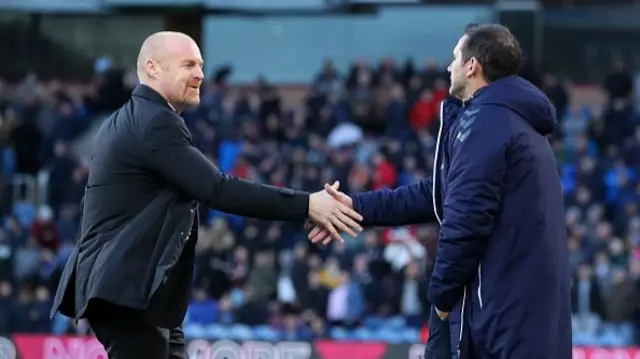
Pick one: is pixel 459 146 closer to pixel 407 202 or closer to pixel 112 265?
pixel 407 202

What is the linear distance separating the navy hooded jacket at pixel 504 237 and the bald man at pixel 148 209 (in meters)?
1.08

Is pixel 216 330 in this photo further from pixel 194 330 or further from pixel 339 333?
pixel 339 333

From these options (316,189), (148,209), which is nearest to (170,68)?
(148,209)

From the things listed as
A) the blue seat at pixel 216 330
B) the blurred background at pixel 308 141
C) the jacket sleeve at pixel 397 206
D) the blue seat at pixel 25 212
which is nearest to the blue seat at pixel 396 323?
the blurred background at pixel 308 141

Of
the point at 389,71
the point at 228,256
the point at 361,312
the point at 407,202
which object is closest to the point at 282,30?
the point at 389,71

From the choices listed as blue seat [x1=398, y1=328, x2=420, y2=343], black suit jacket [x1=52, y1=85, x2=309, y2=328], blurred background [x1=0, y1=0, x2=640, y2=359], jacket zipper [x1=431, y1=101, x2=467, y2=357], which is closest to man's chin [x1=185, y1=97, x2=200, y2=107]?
black suit jacket [x1=52, y1=85, x2=309, y2=328]

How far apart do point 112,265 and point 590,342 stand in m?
9.33

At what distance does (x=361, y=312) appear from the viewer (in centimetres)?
1620

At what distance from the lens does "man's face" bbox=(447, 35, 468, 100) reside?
19.4ft

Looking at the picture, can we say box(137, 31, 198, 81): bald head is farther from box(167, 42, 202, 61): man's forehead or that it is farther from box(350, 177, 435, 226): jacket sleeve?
box(350, 177, 435, 226): jacket sleeve

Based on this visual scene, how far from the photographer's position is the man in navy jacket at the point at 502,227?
561cm

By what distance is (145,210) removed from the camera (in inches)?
242

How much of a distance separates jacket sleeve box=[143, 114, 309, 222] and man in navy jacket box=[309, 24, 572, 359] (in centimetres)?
97

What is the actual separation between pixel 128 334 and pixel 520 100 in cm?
201
